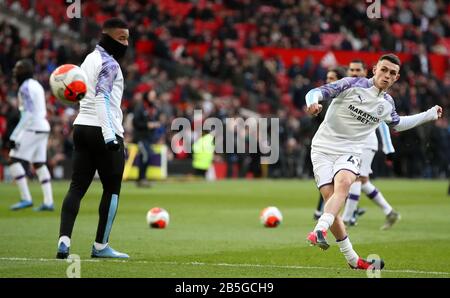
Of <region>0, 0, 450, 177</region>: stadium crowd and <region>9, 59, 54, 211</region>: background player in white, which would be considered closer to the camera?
<region>9, 59, 54, 211</region>: background player in white

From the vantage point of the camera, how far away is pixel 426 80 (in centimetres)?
4056

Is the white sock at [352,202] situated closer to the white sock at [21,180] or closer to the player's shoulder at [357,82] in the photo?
the player's shoulder at [357,82]

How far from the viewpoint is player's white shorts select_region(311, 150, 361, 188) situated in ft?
32.4

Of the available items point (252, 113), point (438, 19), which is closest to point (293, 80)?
point (252, 113)

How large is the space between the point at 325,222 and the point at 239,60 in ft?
96.0

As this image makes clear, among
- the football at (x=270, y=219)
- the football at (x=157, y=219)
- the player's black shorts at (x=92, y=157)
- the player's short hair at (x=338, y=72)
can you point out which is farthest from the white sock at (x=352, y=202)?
the player's black shorts at (x=92, y=157)

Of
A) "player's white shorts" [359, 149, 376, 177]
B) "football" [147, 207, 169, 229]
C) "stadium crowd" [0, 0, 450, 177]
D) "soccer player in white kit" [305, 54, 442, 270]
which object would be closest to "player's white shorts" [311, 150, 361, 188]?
"soccer player in white kit" [305, 54, 442, 270]

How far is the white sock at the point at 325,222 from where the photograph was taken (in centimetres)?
927

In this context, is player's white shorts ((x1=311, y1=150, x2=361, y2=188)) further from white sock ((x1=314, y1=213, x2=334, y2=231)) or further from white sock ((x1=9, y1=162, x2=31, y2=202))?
white sock ((x1=9, y1=162, x2=31, y2=202))

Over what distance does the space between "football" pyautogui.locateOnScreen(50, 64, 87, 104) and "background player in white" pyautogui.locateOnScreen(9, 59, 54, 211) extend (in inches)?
299

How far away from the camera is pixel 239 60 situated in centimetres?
3831

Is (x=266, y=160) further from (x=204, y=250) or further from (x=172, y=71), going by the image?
(x=204, y=250)

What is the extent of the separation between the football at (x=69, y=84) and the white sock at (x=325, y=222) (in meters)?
2.66
